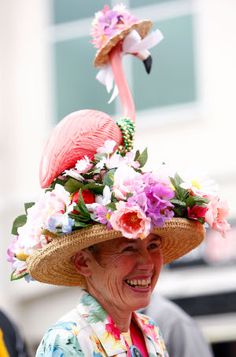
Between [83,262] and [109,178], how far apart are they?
0.34 metres

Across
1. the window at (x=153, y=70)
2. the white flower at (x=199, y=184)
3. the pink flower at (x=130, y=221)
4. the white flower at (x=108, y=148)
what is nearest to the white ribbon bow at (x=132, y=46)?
the white flower at (x=108, y=148)

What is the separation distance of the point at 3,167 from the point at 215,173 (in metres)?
→ 2.36

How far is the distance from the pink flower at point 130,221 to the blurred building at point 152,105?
6675 mm

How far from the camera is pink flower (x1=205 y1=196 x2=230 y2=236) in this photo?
12.0ft

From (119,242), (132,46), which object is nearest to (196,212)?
(119,242)

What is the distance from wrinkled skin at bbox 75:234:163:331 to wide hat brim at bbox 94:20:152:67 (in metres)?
0.80

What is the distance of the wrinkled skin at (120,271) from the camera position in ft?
11.7

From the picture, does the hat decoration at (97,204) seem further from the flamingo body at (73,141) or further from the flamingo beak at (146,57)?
the flamingo beak at (146,57)

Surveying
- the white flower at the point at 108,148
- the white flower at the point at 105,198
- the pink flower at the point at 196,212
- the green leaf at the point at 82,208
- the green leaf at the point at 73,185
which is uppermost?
the white flower at the point at 108,148

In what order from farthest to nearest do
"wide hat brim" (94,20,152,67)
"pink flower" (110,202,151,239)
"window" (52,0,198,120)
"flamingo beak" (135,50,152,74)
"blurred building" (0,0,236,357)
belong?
1. "window" (52,0,198,120)
2. "blurred building" (0,0,236,357)
3. "flamingo beak" (135,50,152,74)
4. "wide hat brim" (94,20,152,67)
5. "pink flower" (110,202,151,239)

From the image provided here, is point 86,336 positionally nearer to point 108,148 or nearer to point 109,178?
point 109,178

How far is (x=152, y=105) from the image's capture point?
1113cm

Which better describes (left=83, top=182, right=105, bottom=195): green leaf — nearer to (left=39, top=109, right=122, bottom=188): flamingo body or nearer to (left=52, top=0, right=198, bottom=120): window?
(left=39, top=109, right=122, bottom=188): flamingo body

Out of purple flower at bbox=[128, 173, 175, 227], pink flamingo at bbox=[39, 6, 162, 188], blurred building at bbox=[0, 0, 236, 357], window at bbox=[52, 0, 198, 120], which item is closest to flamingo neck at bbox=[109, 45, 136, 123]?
pink flamingo at bbox=[39, 6, 162, 188]
